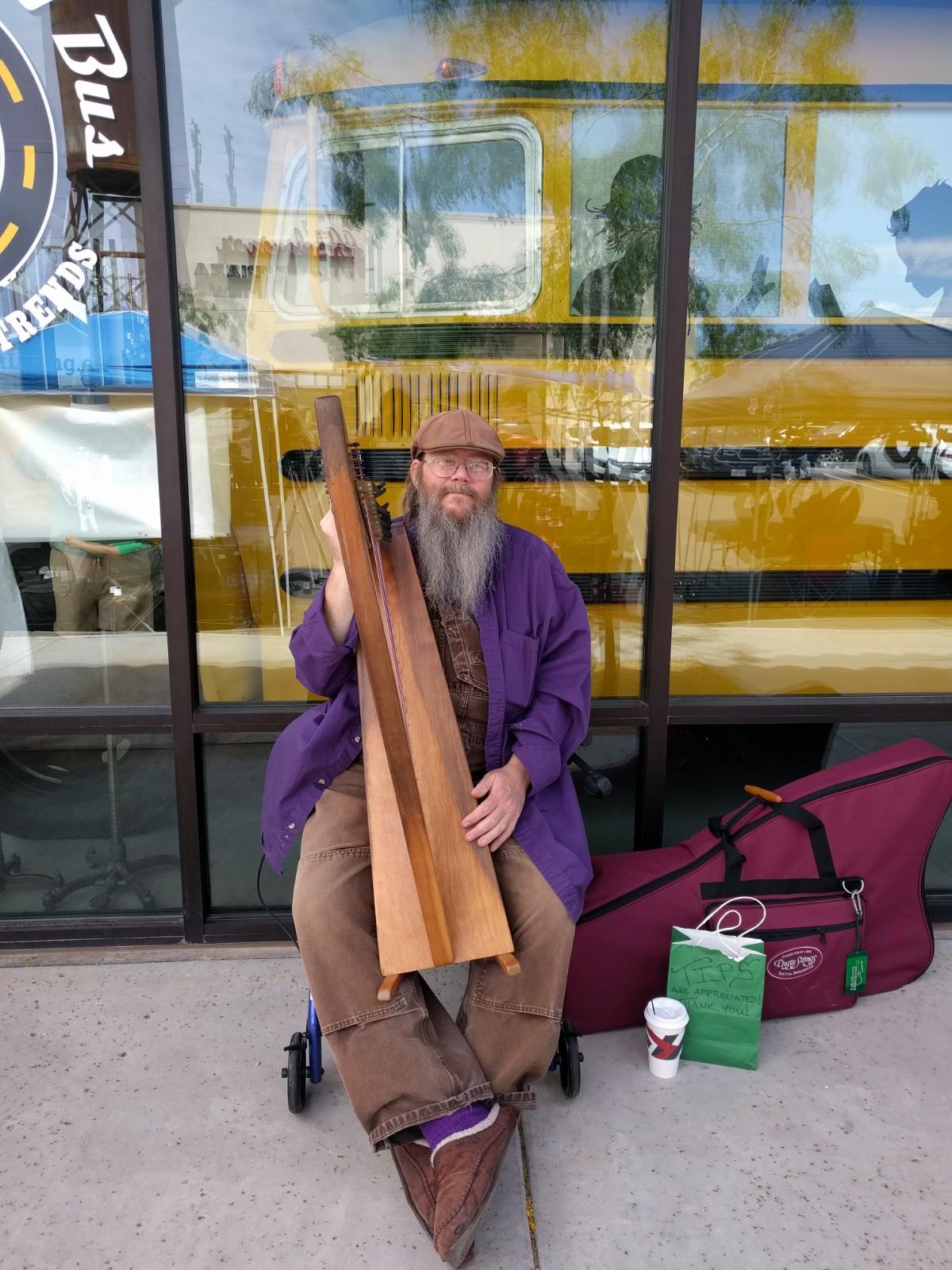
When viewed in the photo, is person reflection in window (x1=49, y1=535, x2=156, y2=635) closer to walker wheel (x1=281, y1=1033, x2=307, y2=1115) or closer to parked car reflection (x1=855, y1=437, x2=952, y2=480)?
walker wheel (x1=281, y1=1033, x2=307, y2=1115)

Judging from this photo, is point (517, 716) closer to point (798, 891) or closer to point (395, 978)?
point (395, 978)

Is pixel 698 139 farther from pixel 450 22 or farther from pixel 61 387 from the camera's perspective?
pixel 61 387

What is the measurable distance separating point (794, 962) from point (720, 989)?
11.8 inches

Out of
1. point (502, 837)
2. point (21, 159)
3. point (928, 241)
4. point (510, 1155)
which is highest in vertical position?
point (21, 159)

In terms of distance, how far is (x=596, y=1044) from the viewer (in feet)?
7.84

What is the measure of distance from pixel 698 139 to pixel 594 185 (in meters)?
0.38

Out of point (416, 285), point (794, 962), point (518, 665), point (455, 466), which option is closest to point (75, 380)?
point (416, 285)

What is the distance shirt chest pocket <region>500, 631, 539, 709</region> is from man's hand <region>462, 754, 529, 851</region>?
0.17 m

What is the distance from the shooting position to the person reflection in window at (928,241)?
3.20 meters

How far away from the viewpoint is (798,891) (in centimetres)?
244

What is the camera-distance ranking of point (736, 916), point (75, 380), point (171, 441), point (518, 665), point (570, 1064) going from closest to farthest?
point (570, 1064) → point (518, 665) → point (736, 916) → point (171, 441) → point (75, 380)

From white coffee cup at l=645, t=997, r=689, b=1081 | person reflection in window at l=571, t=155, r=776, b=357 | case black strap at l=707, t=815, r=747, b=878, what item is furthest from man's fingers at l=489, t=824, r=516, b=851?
person reflection in window at l=571, t=155, r=776, b=357

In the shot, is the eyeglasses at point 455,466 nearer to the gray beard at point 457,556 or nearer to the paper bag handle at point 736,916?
the gray beard at point 457,556

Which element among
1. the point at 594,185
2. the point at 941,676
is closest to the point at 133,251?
the point at 594,185
